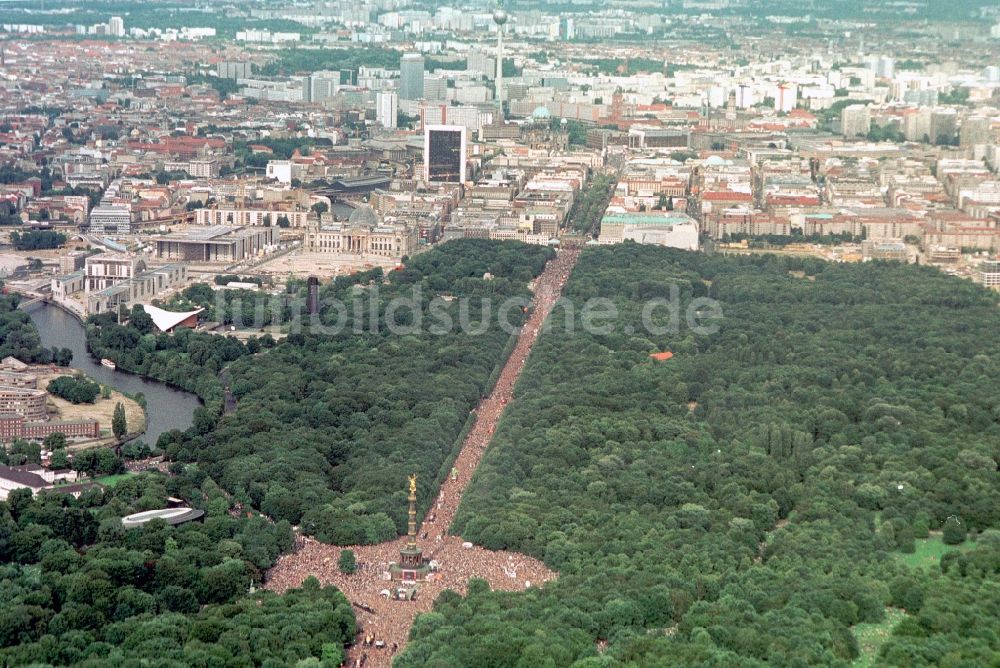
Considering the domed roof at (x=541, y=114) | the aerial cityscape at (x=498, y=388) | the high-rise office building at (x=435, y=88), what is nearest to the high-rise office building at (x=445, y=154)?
the aerial cityscape at (x=498, y=388)

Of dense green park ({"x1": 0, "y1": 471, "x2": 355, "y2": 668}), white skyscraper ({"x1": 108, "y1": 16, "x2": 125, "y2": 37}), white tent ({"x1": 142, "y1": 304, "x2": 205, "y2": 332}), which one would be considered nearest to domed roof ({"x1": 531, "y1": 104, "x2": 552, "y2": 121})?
white tent ({"x1": 142, "y1": 304, "x2": 205, "y2": 332})

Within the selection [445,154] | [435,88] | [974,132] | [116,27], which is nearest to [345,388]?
[445,154]

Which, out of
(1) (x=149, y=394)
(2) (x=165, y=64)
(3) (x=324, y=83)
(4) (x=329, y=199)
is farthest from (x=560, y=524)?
(2) (x=165, y=64)

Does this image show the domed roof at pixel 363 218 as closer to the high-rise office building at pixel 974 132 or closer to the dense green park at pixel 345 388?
the dense green park at pixel 345 388

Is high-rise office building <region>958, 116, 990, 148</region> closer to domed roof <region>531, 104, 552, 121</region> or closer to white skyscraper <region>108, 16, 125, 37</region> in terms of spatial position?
domed roof <region>531, 104, 552, 121</region>

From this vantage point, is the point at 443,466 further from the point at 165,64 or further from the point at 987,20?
the point at 987,20
